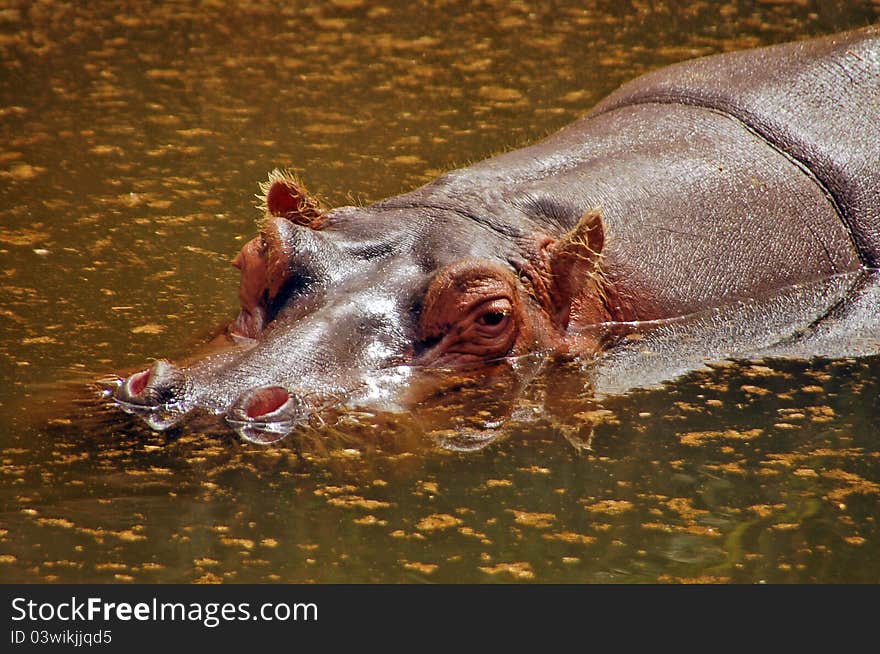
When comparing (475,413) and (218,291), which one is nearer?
(475,413)

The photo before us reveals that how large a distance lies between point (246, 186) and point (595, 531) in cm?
407

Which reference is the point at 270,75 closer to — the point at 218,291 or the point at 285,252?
the point at 218,291

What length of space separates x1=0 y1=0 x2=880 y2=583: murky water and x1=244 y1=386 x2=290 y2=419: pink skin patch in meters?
A: 0.11

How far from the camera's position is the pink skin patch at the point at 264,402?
512 cm

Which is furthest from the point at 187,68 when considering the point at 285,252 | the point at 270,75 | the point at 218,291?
the point at 285,252

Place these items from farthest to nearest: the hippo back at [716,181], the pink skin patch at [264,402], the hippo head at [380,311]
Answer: the hippo back at [716,181] < the hippo head at [380,311] < the pink skin patch at [264,402]

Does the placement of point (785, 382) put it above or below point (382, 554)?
above

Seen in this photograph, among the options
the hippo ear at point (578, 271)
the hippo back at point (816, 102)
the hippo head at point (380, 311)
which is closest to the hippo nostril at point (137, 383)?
the hippo head at point (380, 311)

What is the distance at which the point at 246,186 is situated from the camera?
839 cm

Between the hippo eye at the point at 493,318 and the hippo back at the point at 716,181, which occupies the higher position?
the hippo back at the point at 716,181

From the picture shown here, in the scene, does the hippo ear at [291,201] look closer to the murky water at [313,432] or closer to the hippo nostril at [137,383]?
the murky water at [313,432]

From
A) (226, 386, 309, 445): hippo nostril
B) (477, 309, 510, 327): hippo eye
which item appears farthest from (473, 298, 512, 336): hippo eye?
(226, 386, 309, 445): hippo nostril

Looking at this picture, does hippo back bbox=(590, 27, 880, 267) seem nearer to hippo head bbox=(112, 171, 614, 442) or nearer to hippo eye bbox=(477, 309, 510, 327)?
hippo head bbox=(112, 171, 614, 442)

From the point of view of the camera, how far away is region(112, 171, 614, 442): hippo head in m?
5.23
